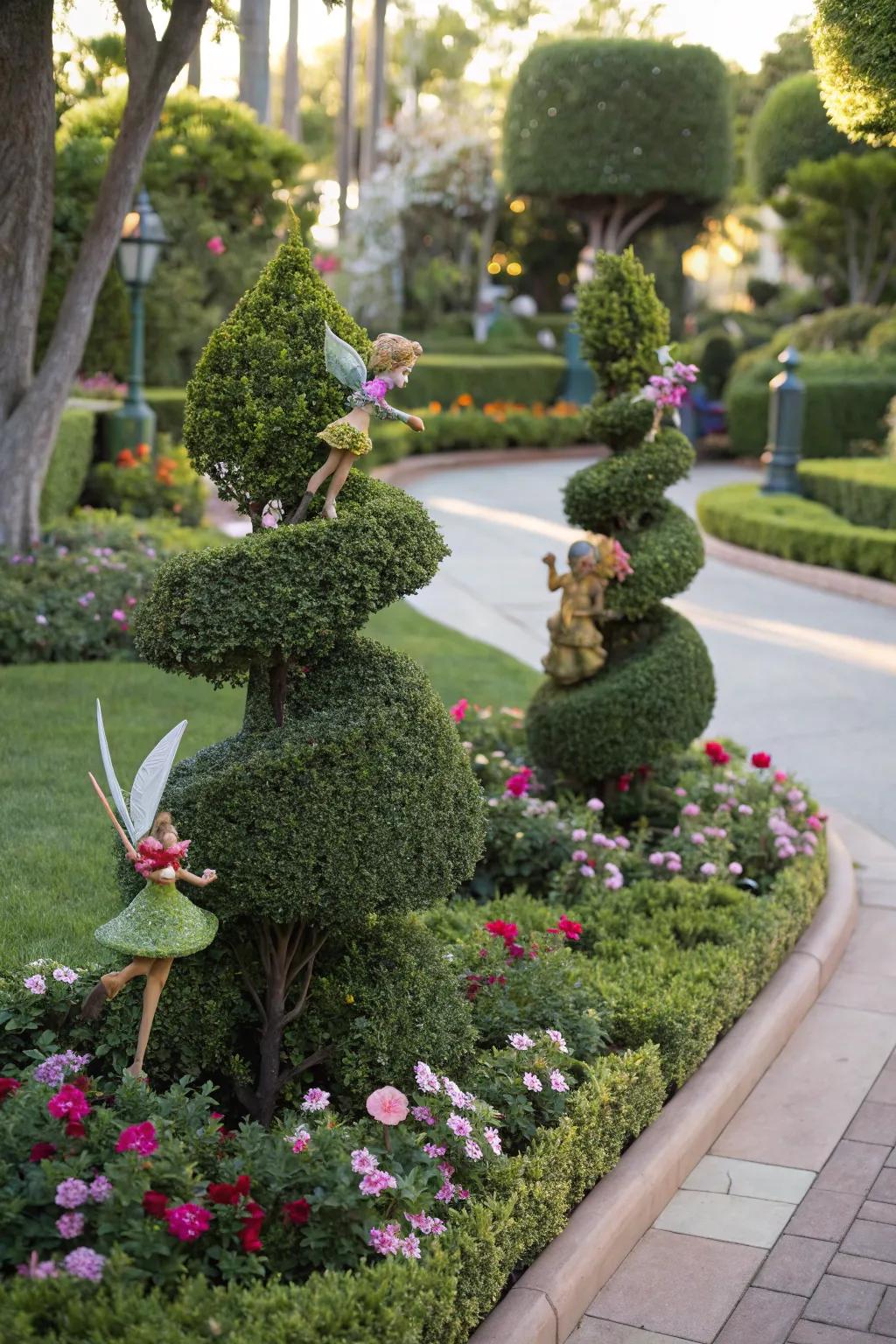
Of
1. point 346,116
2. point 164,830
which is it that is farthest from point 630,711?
point 346,116

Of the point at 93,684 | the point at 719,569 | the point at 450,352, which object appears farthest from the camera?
the point at 450,352

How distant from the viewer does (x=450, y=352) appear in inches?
1280

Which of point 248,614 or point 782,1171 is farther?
point 782,1171

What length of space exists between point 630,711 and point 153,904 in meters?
3.29

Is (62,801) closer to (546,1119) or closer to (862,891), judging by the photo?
(546,1119)

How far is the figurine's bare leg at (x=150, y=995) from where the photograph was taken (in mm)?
3623

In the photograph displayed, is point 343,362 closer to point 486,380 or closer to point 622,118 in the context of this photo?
point 486,380

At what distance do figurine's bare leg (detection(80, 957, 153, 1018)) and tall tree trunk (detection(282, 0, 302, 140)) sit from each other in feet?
107

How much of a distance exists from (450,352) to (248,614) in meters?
29.7

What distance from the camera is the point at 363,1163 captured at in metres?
3.41

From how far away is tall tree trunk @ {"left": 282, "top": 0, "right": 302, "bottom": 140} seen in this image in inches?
1356

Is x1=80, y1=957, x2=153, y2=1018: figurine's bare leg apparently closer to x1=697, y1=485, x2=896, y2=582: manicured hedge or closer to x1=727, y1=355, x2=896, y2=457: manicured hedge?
x1=697, y1=485, x2=896, y2=582: manicured hedge

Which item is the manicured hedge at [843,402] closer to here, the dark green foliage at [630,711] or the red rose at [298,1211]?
the dark green foliage at [630,711]

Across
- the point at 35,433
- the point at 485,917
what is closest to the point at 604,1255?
the point at 485,917
